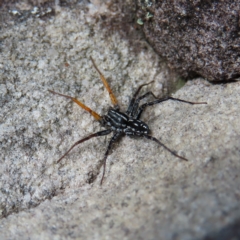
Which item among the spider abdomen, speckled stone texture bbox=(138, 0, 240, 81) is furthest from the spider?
speckled stone texture bbox=(138, 0, 240, 81)

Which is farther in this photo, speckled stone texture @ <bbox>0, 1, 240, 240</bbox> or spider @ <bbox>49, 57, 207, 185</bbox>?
spider @ <bbox>49, 57, 207, 185</bbox>

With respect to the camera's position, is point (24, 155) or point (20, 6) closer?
point (24, 155)

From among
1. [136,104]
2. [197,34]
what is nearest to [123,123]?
[136,104]

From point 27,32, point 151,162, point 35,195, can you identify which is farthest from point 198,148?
point 27,32

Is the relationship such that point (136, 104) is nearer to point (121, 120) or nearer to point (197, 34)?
point (121, 120)

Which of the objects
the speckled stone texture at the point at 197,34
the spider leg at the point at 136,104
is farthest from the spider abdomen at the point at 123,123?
the speckled stone texture at the point at 197,34

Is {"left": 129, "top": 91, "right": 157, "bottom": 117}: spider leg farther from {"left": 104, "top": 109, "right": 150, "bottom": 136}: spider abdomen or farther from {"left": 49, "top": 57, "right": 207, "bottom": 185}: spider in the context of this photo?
{"left": 104, "top": 109, "right": 150, "bottom": 136}: spider abdomen

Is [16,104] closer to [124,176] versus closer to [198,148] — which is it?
[124,176]
